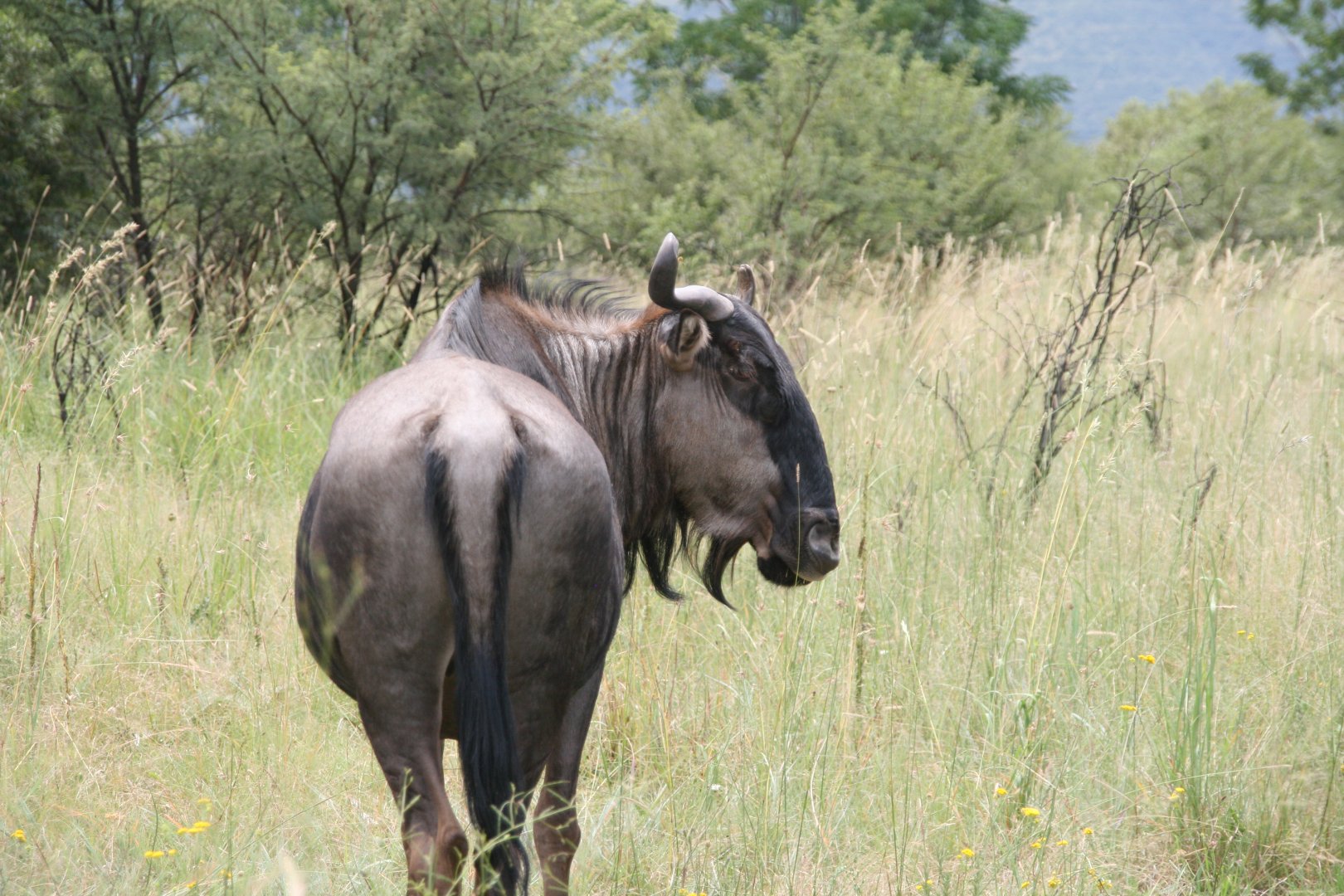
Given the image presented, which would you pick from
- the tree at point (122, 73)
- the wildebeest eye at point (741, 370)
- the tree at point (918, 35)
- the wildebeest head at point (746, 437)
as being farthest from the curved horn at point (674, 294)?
the tree at point (918, 35)

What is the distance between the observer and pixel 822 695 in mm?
4012

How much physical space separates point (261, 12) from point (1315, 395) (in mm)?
7213

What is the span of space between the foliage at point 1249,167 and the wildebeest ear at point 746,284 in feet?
42.6

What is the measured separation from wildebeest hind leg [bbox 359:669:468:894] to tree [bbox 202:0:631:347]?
20.4 feet

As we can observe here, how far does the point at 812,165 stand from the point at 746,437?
27.5 ft

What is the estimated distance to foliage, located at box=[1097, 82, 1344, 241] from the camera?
18.2m

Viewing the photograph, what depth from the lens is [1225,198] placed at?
19.4 meters

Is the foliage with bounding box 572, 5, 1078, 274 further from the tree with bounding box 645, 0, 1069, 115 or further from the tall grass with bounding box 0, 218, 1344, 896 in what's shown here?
the tree with bounding box 645, 0, 1069, 115

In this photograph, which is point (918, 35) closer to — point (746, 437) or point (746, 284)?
point (746, 284)

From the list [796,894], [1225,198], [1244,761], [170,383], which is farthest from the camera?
[1225,198]

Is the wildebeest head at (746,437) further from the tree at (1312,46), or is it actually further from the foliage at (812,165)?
the tree at (1312,46)

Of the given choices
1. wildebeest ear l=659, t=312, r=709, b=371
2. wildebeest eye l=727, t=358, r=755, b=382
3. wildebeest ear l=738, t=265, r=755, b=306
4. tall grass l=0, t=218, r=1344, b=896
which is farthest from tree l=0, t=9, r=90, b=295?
wildebeest eye l=727, t=358, r=755, b=382

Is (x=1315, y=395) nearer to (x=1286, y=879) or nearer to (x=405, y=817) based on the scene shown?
(x=1286, y=879)

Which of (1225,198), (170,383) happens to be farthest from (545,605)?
(1225,198)
